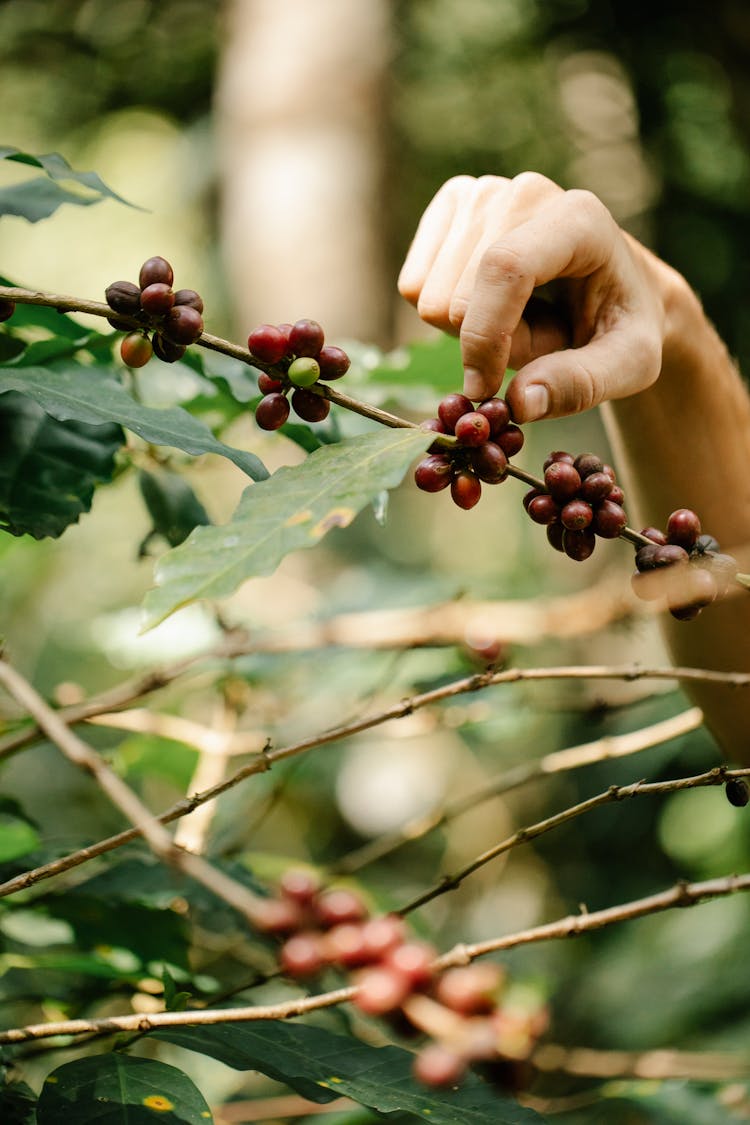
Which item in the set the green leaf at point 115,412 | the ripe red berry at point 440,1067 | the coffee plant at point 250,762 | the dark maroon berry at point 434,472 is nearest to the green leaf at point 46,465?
the coffee plant at point 250,762

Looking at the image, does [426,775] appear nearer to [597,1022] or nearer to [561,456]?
[597,1022]

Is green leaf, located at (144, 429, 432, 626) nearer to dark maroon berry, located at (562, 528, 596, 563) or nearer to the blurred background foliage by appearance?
dark maroon berry, located at (562, 528, 596, 563)

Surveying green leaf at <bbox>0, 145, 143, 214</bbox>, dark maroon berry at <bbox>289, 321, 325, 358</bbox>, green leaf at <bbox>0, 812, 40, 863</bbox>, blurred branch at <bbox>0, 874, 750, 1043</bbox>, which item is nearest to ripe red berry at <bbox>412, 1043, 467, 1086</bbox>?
blurred branch at <bbox>0, 874, 750, 1043</bbox>

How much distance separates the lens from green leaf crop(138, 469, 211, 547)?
922mm

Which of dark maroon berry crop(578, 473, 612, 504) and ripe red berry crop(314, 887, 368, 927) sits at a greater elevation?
dark maroon berry crop(578, 473, 612, 504)

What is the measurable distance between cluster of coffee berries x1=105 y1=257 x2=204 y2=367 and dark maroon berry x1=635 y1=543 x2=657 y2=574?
0.35m

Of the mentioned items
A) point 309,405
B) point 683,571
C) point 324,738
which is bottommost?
point 324,738

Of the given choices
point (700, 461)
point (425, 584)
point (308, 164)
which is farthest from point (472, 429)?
point (308, 164)

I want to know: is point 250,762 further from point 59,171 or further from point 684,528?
point 59,171

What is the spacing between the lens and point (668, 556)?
0.65m

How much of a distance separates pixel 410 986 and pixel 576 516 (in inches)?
14.0

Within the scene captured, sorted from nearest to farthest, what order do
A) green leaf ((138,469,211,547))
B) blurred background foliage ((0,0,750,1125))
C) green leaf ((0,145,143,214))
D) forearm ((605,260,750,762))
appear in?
green leaf ((0,145,143,214)) → green leaf ((138,469,211,547)) → forearm ((605,260,750,762)) → blurred background foliage ((0,0,750,1125))

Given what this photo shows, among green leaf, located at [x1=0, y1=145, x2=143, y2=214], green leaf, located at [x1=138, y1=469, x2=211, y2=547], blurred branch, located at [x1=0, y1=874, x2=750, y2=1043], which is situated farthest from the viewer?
green leaf, located at [x1=138, y1=469, x2=211, y2=547]

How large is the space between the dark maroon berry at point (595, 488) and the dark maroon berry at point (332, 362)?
19cm
